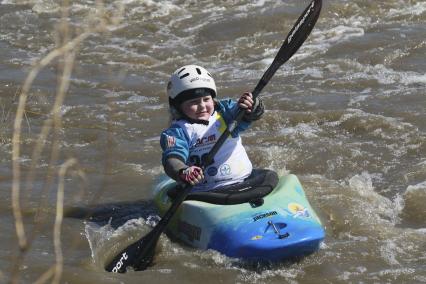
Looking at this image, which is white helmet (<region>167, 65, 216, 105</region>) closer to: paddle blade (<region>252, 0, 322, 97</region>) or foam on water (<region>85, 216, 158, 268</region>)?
paddle blade (<region>252, 0, 322, 97</region>)

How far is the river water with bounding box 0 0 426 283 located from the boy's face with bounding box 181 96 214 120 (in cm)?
55

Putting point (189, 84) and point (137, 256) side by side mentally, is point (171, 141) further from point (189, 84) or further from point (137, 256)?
point (137, 256)

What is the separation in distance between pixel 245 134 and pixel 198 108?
198 cm

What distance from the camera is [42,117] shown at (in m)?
7.24

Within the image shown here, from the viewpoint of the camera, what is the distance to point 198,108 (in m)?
4.80

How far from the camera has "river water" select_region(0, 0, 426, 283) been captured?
4254 millimetres

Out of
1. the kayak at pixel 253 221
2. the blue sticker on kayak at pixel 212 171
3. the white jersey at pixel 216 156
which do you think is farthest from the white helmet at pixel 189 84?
the kayak at pixel 253 221

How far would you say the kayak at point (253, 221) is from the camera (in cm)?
420

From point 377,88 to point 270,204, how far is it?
11.8ft

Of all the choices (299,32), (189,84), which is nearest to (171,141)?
(189,84)

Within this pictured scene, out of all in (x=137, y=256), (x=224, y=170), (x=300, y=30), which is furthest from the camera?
(x=300, y=30)

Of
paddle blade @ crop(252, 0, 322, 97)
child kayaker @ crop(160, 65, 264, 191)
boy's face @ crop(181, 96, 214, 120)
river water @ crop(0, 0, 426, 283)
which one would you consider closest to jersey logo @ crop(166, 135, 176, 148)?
child kayaker @ crop(160, 65, 264, 191)

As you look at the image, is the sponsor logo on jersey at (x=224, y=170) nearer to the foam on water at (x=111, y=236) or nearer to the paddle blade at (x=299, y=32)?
the foam on water at (x=111, y=236)

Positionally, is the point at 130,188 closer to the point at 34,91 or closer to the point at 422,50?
the point at 34,91
